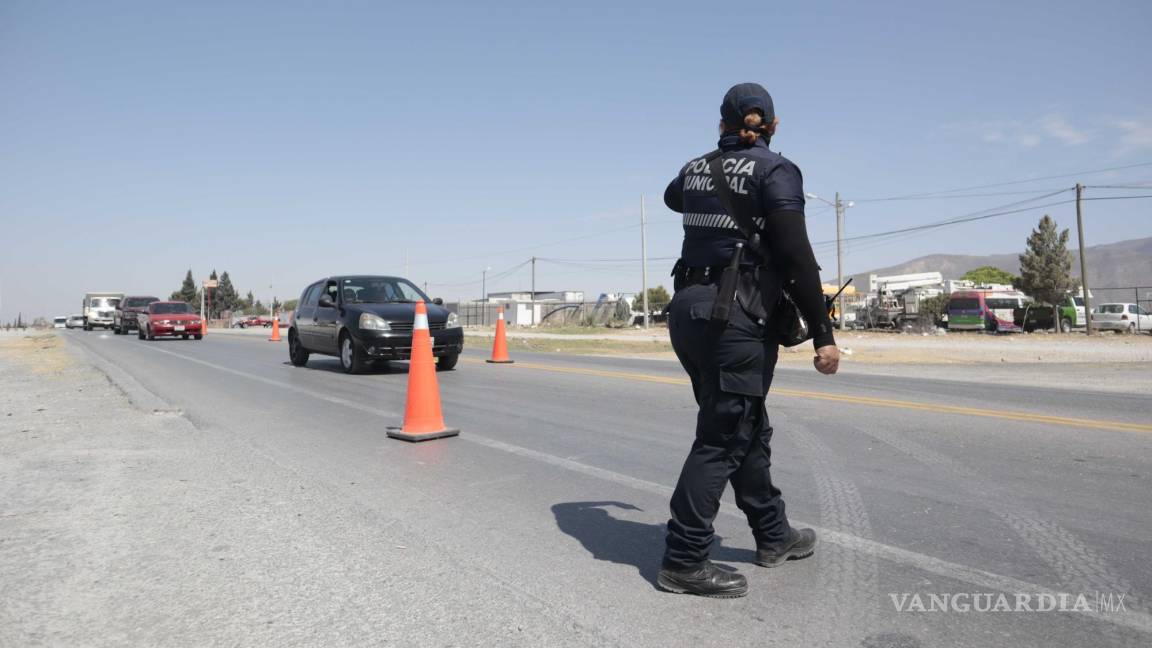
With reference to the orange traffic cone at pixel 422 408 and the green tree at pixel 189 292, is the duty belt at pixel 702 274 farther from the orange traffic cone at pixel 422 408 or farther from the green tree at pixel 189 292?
the green tree at pixel 189 292

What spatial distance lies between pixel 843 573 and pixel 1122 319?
41.1 metres

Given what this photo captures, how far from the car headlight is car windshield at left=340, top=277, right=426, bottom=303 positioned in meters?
0.82

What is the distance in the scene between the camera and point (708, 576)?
9.82ft

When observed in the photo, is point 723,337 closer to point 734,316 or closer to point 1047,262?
point 734,316

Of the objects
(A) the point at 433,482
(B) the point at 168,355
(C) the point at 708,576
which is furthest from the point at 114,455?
(B) the point at 168,355

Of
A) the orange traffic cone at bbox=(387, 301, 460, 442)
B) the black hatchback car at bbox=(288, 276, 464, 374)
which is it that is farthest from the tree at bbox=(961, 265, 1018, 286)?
the orange traffic cone at bbox=(387, 301, 460, 442)

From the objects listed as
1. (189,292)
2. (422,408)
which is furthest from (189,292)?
(422,408)

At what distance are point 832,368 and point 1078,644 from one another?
121 centimetres

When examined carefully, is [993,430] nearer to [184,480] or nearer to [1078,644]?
[1078,644]

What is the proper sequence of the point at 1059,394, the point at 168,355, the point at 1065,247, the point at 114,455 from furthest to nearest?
the point at 1065,247, the point at 168,355, the point at 1059,394, the point at 114,455

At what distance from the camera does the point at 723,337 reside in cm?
296

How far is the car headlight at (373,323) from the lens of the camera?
12.1 metres

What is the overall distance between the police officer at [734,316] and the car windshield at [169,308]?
3161cm

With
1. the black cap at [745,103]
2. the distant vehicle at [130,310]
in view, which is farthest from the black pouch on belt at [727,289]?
the distant vehicle at [130,310]
